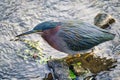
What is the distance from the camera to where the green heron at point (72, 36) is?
6.87 metres

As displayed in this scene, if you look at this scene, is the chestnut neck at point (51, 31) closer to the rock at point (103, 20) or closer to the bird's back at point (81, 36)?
the bird's back at point (81, 36)

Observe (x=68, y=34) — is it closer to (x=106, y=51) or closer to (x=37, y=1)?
(x=106, y=51)

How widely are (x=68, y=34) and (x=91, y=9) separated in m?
1.99

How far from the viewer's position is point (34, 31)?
6617 mm

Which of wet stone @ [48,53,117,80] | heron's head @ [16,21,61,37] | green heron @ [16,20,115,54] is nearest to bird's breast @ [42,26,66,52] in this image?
green heron @ [16,20,115,54]

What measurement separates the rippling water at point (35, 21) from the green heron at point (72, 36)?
1.81 feet

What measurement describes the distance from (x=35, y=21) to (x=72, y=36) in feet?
5.40

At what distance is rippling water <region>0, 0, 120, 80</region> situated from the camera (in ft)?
23.4

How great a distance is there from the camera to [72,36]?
704cm

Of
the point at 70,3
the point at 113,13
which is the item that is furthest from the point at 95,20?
the point at 70,3

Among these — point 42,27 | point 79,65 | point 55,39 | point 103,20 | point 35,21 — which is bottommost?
point 79,65

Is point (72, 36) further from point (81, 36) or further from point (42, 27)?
point (42, 27)

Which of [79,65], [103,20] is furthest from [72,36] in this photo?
[103,20]

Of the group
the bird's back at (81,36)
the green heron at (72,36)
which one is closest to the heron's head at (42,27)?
the green heron at (72,36)
